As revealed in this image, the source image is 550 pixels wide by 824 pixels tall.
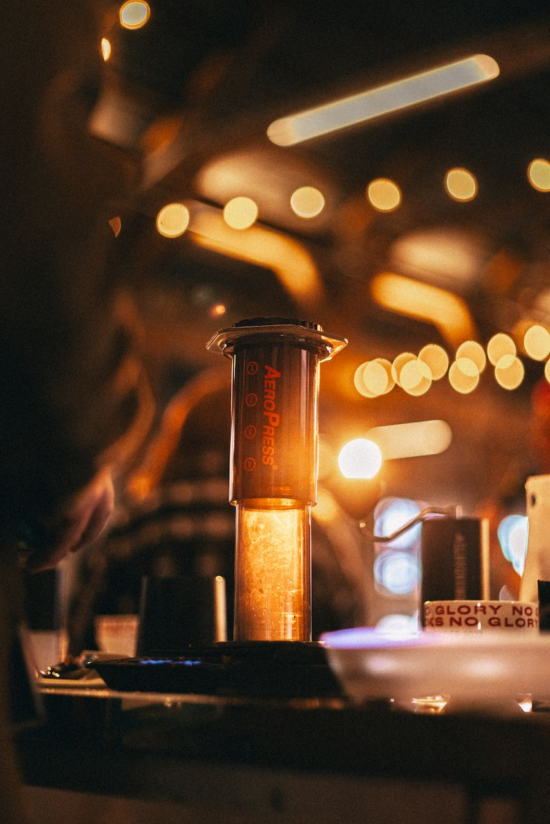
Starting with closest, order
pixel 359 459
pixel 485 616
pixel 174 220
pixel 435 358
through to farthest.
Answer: pixel 485 616 → pixel 359 459 → pixel 174 220 → pixel 435 358

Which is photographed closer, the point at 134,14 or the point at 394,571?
the point at 134,14

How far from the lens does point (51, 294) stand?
0.67 meters

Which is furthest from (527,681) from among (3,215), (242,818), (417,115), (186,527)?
(417,115)

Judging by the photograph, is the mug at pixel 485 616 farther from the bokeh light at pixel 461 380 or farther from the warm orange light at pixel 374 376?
the warm orange light at pixel 374 376

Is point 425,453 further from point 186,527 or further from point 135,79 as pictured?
point 186,527

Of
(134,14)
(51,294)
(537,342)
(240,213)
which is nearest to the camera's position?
(51,294)

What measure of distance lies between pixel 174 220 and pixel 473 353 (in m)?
1.99

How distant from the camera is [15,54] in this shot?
63 centimetres

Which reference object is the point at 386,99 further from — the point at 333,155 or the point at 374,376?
the point at 374,376

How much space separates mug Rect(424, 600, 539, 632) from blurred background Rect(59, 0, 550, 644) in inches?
11.5

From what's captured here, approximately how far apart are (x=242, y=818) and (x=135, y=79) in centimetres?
267

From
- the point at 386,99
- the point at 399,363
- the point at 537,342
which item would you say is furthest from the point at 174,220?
the point at 537,342

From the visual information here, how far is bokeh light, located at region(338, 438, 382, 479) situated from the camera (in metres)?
1.30

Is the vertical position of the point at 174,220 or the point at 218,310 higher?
the point at 174,220
